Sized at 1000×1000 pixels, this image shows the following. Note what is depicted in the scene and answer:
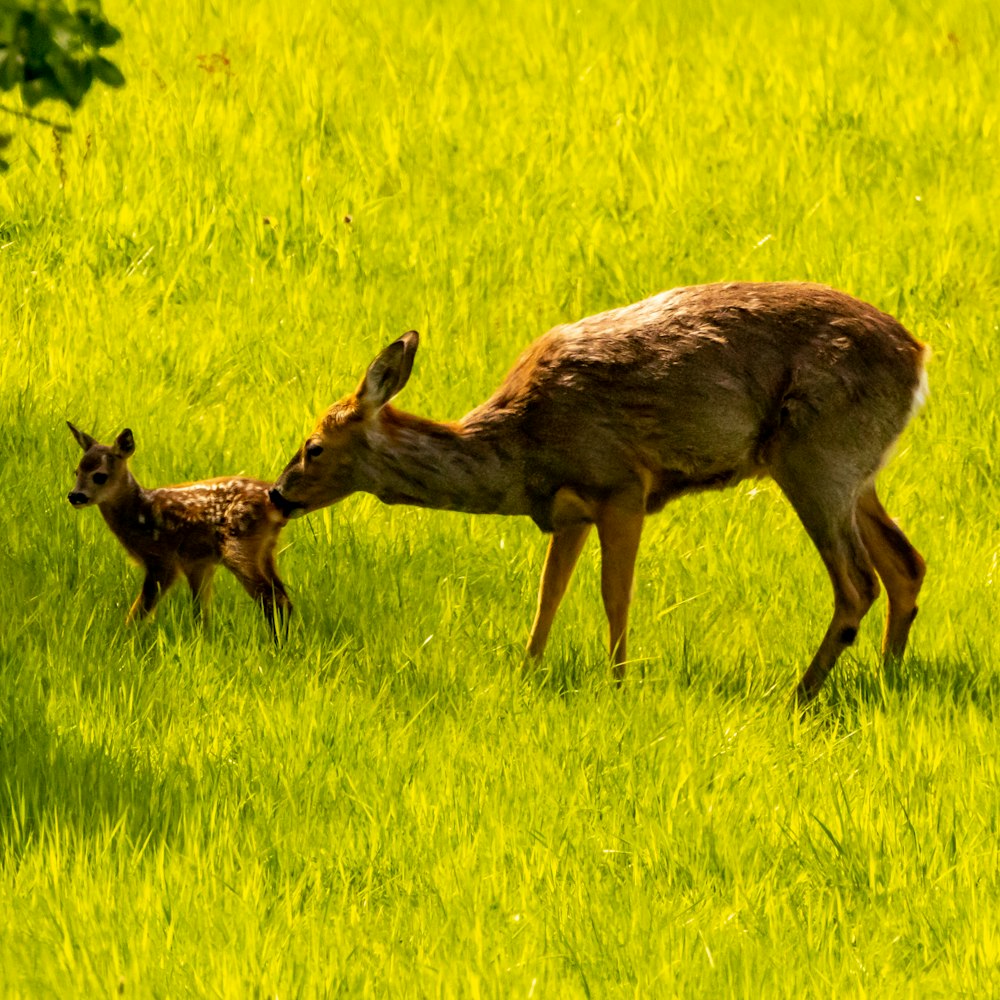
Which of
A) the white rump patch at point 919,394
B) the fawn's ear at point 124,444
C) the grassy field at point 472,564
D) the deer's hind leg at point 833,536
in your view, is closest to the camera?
the grassy field at point 472,564

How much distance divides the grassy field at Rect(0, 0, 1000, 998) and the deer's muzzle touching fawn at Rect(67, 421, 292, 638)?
19 cm

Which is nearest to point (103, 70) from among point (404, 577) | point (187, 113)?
point (404, 577)

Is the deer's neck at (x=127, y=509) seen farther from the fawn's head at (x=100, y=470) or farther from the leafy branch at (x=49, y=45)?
the leafy branch at (x=49, y=45)

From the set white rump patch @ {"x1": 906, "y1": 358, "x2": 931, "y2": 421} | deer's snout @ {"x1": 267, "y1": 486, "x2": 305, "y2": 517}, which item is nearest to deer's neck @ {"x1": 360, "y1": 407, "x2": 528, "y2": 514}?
deer's snout @ {"x1": 267, "y1": 486, "x2": 305, "y2": 517}

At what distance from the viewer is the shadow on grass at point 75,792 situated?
5340 millimetres

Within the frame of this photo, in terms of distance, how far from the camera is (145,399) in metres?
9.07

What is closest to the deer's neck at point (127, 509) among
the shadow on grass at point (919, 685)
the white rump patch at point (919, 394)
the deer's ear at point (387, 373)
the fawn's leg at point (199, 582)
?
the fawn's leg at point (199, 582)

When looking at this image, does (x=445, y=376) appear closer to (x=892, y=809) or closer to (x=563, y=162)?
(x=563, y=162)

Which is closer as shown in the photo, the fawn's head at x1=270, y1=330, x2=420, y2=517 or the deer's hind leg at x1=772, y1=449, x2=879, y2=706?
the deer's hind leg at x1=772, y1=449, x2=879, y2=706

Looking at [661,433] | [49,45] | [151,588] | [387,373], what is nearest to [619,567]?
[661,433]

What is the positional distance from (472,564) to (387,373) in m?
1.16

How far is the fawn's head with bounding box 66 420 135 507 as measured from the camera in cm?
747

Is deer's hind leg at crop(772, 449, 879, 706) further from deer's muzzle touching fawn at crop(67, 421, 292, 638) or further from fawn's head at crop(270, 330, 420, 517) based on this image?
deer's muzzle touching fawn at crop(67, 421, 292, 638)

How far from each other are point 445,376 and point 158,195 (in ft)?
7.92
